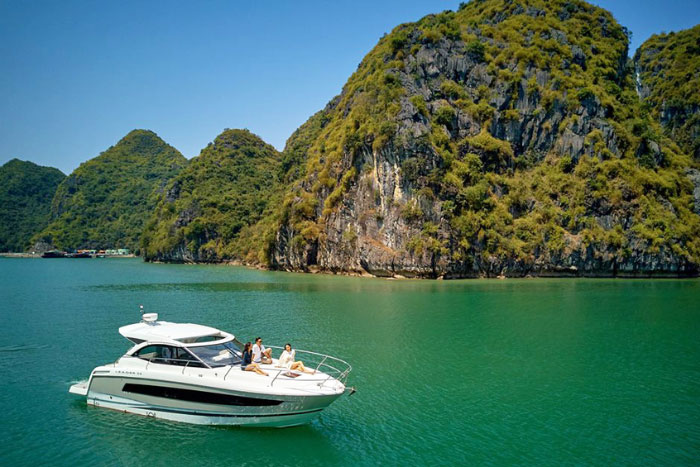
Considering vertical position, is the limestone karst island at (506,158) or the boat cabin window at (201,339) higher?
the limestone karst island at (506,158)

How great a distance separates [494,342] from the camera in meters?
24.0

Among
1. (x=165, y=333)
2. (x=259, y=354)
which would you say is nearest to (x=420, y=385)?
(x=259, y=354)

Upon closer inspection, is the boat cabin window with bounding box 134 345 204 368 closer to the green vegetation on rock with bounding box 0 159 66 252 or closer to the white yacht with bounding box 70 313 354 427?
the white yacht with bounding box 70 313 354 427

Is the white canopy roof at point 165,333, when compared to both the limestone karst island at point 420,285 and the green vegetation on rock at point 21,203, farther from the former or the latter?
the green vegetation on rock at point 21,203

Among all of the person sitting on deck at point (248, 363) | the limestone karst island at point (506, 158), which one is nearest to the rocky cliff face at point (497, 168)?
the limestone karst island at point (506, 158)

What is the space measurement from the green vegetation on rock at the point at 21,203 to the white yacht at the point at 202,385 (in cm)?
17657

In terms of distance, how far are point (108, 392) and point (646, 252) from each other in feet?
228

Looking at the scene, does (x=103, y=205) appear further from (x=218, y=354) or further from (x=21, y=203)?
(x=218, y=354)

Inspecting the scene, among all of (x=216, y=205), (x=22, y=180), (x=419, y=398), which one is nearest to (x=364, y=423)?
(x=419, y=398)

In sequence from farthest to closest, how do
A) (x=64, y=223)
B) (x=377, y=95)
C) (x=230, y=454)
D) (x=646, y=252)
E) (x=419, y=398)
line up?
(x=64, y=223)
(x=377, y=95)
(x=646, y=252)
(x=419, y=398)
(x=230, y=454)

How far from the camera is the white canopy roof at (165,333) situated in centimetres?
1430

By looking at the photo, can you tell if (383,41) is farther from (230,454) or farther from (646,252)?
(230,454)

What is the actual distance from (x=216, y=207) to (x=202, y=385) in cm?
10525

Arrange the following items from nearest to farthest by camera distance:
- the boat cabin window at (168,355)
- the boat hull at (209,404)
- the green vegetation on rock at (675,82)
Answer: the boat hull at (209,404), the boat cabin window at (168,355), the green vegetation on rock at (675,82)
